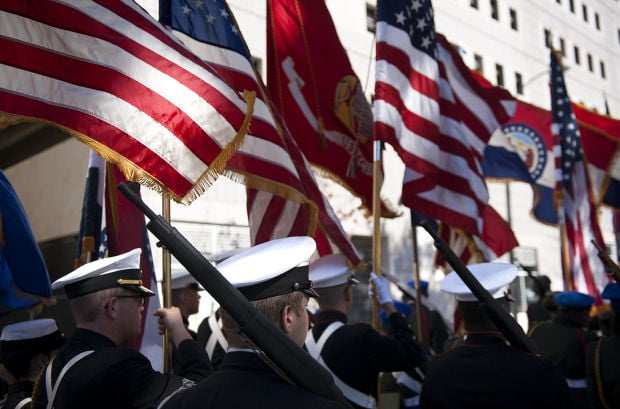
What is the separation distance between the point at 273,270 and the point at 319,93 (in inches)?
180

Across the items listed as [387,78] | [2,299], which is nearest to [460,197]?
[387,78]

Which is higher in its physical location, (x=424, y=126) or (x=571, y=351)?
(x=424, y=126)

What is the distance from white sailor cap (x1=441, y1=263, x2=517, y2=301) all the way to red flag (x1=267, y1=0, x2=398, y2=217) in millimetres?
2797

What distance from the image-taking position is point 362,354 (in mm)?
4004

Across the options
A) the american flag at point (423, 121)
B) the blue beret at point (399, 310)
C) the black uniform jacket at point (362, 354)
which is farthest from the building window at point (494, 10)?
the black uniform jacket at point (362, 354)

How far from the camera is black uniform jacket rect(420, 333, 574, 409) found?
2916mm

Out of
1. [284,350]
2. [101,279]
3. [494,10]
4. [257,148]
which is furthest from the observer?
[494,10]

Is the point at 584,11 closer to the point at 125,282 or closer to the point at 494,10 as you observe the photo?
the point at 494,10

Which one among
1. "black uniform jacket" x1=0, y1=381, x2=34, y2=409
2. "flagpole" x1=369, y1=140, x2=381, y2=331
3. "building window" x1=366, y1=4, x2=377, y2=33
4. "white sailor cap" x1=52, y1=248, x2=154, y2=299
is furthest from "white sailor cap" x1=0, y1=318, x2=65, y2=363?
"building window" x1=366, y1=4, x2=377, y2=33

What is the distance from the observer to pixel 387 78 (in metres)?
5.88

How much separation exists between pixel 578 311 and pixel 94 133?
4223 mm

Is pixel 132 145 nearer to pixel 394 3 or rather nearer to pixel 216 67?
pixel 216 67

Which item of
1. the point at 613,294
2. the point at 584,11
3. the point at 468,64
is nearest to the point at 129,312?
the point at 613,294

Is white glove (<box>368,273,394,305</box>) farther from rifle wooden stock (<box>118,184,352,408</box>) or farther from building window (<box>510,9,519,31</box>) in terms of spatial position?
building window (<box>510,9,519,31</box>)
